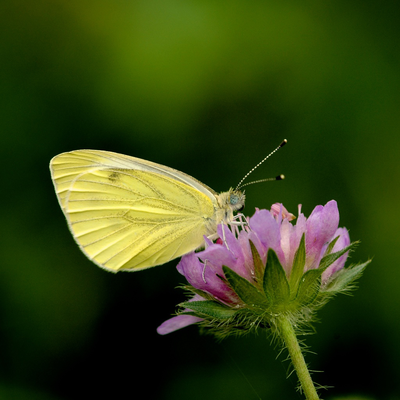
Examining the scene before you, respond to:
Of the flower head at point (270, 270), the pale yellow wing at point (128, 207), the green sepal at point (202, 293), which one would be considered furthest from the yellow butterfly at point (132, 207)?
the flower head at point (270, 270)

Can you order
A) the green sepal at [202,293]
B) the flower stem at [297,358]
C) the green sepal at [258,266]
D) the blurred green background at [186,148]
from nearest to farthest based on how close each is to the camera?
the flower stem at [297,358] → the green sepal at [258,266] → the green sepal at [202,293] → the blurred green background at [186,148]

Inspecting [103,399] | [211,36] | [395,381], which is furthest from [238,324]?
[211,36]

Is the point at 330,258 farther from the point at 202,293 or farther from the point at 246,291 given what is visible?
the point at 202,293

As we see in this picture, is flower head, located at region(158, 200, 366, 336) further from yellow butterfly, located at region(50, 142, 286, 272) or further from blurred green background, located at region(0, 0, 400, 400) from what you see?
blurred green background, located at region(0, 0, 400, 400)

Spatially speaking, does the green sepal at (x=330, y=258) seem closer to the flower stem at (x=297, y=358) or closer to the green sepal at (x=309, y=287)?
the green sepal at (x=309, y=287)

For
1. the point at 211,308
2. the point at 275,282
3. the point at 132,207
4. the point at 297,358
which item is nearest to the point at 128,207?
the point at 132,207

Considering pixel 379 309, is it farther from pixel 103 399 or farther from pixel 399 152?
pixel 103 399
